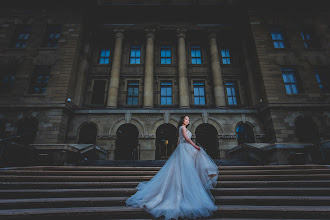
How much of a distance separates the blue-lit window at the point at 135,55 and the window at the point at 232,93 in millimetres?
8888

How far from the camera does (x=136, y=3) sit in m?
15.5

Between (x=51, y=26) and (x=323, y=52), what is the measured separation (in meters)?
23.4

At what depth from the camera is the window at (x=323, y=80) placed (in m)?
12.7

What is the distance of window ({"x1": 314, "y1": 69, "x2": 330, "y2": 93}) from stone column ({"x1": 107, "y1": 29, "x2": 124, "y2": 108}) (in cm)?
1638

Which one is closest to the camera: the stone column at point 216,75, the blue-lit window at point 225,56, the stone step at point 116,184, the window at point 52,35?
the stone step at point 116,184

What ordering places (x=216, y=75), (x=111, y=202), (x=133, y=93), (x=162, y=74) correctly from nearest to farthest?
(x=111, y=202) → (x=216, y=75) → (x=133, y=93) → (x=162, y=74)

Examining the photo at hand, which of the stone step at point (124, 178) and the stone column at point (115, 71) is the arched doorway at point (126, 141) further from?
the stone step at point (124, 178)

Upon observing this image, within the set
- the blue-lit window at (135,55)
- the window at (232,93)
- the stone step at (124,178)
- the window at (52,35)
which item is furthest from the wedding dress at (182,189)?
the window at (52,35)

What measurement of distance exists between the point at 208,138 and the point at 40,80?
45.3 ft

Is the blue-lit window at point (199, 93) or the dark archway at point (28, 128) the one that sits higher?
the blue-lit window at point (199, 93)

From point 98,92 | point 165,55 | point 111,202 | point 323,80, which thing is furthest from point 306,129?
point 98,92

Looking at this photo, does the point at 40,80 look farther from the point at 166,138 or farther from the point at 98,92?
the point at 166,138

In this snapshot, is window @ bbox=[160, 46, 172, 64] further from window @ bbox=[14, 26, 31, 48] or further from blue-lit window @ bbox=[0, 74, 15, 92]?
blue-lit window @ bbox=[0, 74, 15, 92]

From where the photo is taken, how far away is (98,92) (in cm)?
1455
